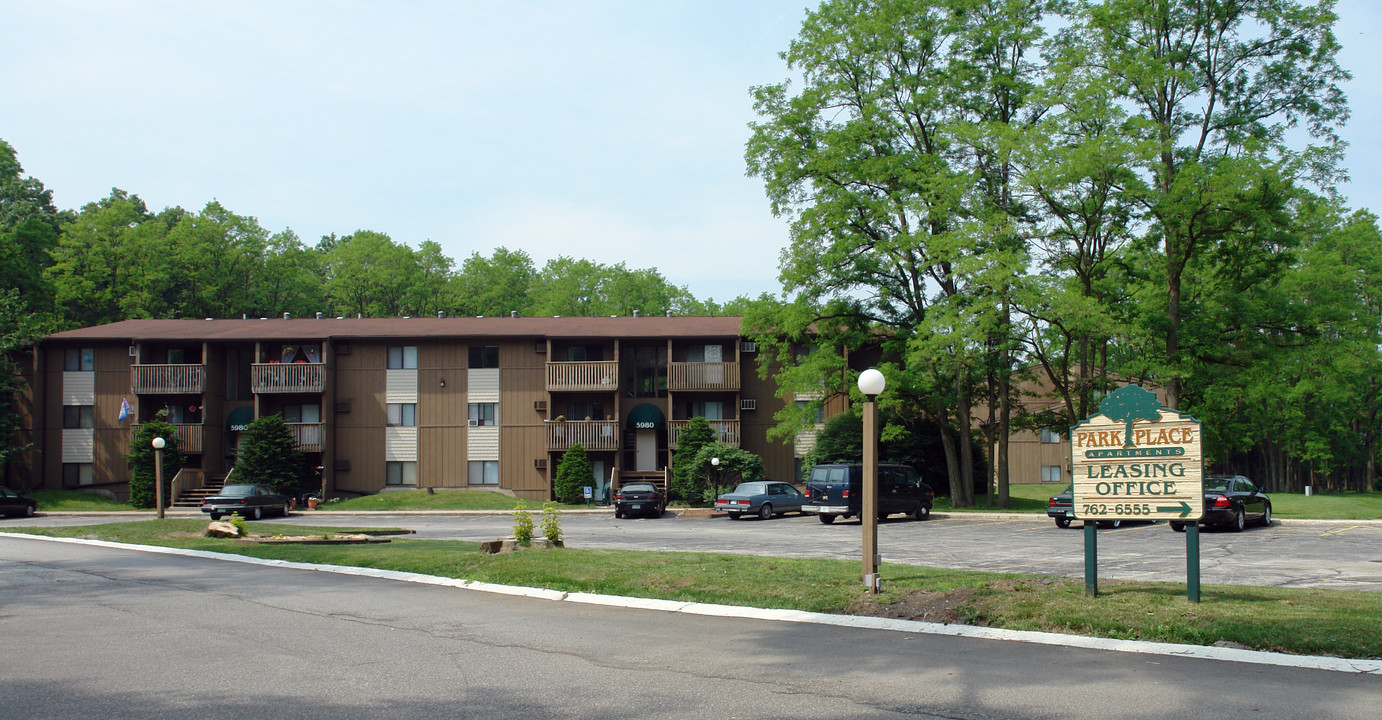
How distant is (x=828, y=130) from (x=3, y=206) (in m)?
58.3

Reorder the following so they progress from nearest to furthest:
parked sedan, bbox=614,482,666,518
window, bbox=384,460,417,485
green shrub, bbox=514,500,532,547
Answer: green shrub, bbox=514,500,532,547, parked sedan, bbox=614,482,666,518, window, bbox=384,460,417,485

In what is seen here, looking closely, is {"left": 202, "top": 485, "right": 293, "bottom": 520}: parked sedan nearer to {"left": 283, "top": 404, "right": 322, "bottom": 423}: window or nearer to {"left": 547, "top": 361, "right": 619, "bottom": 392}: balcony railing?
{"left": 283, "top": 404, "right": 322, "bottom": 423}: window

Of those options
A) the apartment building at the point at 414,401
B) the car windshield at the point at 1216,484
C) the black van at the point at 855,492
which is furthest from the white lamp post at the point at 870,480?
the apartment building at the point at 414,401

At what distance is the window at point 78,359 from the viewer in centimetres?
4531

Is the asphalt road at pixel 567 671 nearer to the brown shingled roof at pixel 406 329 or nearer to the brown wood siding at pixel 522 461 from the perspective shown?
the brown wood siding at pixel 522 461

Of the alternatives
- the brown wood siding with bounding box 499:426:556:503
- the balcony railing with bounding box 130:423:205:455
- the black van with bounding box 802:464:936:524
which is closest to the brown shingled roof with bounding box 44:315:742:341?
the balcony railing with bounding box 130:423:205:455

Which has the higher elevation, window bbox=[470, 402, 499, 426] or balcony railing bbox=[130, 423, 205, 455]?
window bbox=[470, 402, 499, 426]

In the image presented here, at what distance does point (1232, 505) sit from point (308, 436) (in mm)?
36903

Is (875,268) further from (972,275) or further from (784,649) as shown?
(784,649)

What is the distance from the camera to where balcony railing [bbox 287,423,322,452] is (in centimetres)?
4325

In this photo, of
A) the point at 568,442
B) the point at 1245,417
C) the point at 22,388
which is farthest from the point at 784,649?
the point at 1245,417

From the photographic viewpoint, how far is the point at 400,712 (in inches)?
261

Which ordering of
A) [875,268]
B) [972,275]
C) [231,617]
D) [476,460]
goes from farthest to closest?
[476,460], [875,268], [972,275], [231,617]

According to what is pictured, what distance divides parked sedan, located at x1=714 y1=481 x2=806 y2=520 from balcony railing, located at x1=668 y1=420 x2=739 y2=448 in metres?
8.64
